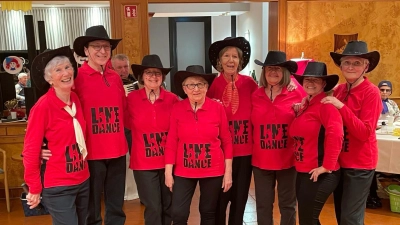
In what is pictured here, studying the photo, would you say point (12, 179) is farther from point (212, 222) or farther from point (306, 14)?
point (306, 14)

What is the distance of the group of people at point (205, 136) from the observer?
87.6 inches

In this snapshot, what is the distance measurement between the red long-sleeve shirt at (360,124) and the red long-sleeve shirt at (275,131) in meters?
0.36

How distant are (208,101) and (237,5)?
6.01 metres

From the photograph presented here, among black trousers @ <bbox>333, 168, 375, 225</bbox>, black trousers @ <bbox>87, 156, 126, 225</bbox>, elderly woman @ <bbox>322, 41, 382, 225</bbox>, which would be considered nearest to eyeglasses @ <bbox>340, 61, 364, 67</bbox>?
elderly woman @ <bbox>322, 41, 382, 225</bbox>

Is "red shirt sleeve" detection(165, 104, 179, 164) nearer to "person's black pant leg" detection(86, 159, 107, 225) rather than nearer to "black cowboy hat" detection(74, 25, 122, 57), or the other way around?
"person's black pant leg" detection(86, 159, 107, 225)

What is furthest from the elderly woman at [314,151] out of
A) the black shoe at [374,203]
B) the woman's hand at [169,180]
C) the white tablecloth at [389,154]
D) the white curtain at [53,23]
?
the white curtain at [53,23]

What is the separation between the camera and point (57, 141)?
2188 millimetres

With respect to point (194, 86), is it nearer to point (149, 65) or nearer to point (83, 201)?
point (149, 65)

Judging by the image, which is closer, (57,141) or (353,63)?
(57,141)

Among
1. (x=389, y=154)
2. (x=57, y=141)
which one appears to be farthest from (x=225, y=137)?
(x=389, y=154)

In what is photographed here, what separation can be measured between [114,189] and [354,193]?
165 centimetres

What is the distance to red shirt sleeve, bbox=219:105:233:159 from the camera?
8.50 feet

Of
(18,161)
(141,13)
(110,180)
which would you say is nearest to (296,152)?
(110,180)

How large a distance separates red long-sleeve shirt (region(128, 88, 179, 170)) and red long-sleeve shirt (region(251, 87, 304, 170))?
2.19ft
